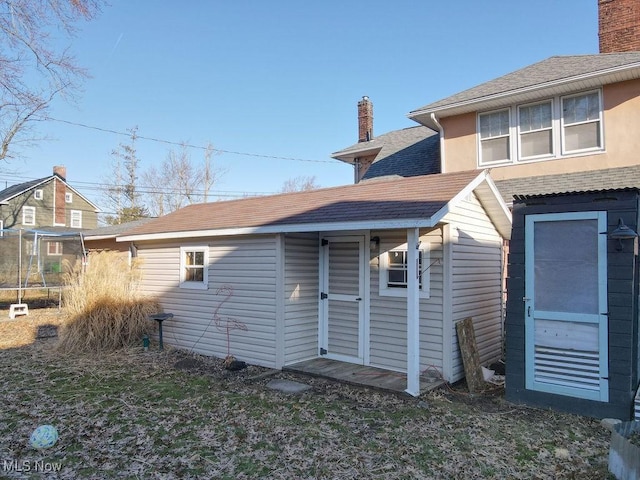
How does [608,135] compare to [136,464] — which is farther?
[608,135]

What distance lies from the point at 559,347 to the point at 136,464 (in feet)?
15.0

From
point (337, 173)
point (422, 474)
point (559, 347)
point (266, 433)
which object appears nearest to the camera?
point (422, 474)

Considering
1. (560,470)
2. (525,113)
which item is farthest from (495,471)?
(525,113)

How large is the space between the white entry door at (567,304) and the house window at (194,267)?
556 centimetres

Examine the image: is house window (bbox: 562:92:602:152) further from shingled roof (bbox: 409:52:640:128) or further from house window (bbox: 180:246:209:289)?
house window (bbox: 180:246:209:289)

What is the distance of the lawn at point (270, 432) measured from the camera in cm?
353

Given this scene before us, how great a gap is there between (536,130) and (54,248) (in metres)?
16.0

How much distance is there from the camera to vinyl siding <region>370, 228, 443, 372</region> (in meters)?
6.03

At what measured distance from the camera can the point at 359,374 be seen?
20.5 ft

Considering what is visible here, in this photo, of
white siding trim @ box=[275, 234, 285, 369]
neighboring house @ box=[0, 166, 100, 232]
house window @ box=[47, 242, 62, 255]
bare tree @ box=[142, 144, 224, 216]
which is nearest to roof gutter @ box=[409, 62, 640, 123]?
white siding trim @ box=[275, 234, 285, 369]

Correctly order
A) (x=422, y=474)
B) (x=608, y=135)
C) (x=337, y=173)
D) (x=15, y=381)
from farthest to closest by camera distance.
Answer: (x=337, y=173), (x=608, y=135), (x=15, y=381), (x=422, y=474)

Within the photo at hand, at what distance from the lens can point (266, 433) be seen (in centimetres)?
427

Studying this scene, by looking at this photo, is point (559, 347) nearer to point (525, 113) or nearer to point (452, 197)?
point (452, 197)

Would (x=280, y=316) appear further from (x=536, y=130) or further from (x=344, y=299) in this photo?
(x=536, y=130)
